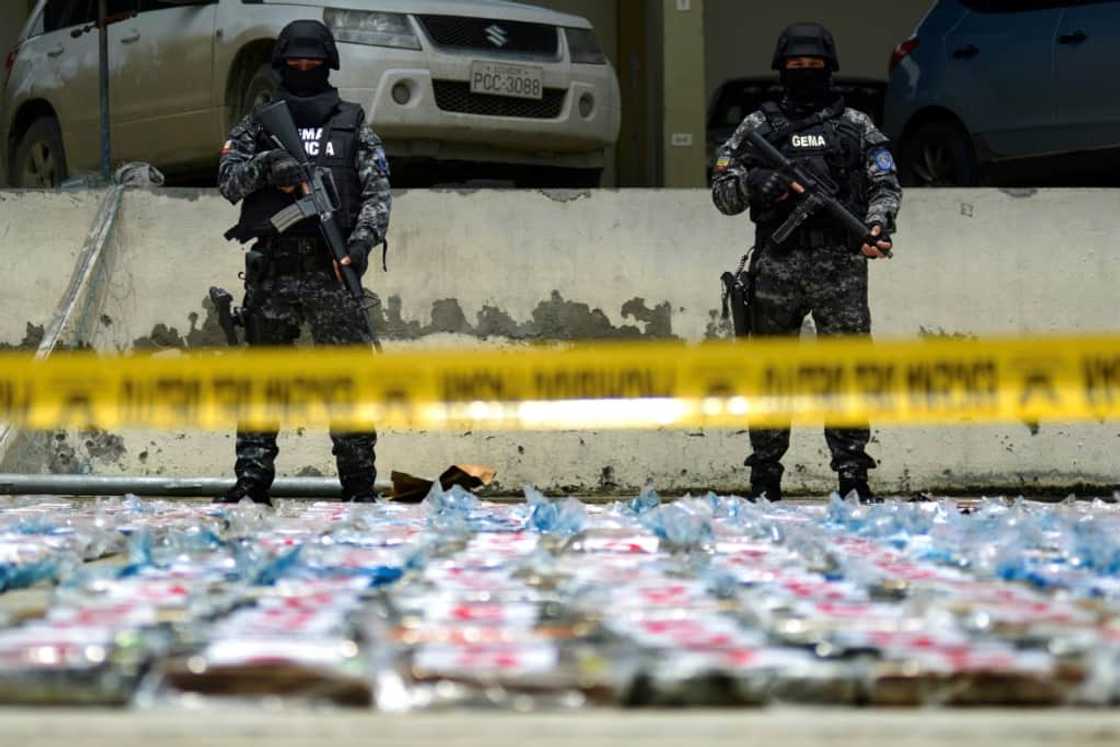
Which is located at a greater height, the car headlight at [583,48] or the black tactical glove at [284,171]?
the car headlight at [583,48]

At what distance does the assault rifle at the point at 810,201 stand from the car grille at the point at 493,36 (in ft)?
9.17

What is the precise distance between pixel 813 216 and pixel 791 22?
9754mm

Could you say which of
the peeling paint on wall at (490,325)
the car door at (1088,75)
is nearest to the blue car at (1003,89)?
the car door at (1088,75)

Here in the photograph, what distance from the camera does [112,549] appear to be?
584 cm

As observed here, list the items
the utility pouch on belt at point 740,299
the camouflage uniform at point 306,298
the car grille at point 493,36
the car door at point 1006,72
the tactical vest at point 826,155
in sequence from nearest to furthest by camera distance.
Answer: the camouflage uniform at point 306,298
the tactical vest at point 826,155
the utility pouch on belt at point 740,299
the car grille at point 493,36
the car door at point 1006,72

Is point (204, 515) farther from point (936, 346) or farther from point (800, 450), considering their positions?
point (800, 450)

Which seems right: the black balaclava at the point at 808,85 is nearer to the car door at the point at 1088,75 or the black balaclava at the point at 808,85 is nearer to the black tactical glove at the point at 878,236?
the black tactical glove at the point at 878,236

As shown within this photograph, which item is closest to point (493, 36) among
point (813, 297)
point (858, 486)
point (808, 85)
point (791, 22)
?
point (808, 85)

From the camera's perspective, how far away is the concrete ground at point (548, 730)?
3.42m

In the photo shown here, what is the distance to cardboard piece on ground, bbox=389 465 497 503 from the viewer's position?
851cm

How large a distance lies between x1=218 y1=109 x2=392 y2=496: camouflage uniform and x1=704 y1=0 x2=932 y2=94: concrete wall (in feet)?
32.0

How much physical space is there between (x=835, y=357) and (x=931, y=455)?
2673 millimetres

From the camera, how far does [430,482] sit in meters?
8.83

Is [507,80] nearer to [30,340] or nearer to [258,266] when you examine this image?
[30,340]
